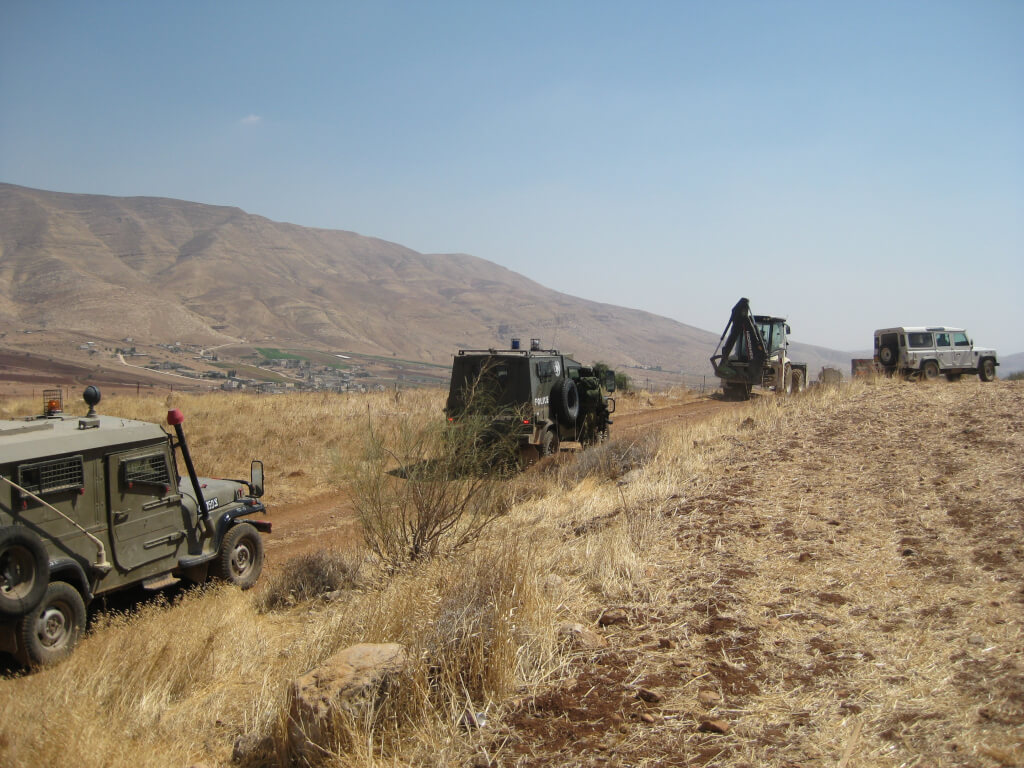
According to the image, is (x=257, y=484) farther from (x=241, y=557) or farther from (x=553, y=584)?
(x=553, y=584)

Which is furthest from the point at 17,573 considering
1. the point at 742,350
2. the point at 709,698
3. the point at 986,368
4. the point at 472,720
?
the point at 986,368

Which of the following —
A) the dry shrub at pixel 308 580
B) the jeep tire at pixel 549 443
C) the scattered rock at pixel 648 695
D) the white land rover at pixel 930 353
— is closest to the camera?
the scattered rock at pixel 648 695

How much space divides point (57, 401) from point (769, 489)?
7941 mm

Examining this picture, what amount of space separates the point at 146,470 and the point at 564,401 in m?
8.86

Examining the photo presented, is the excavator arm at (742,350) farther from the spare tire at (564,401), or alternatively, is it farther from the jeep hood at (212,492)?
the jeep hood at (212,492)

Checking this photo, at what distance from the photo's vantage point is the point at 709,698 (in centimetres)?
409

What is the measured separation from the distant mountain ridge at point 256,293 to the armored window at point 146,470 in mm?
65225

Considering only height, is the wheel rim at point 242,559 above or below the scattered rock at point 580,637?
below

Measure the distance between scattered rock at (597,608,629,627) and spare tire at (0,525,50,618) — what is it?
4448mm

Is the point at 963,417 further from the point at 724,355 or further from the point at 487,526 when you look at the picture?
the point at 724,355

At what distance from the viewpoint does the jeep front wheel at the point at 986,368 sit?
24172 millimetres

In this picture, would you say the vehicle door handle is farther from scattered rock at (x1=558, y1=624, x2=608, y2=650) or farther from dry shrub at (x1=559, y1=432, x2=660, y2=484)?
dry shrub at (x1=559, y1=432, x2=660, y2=484)

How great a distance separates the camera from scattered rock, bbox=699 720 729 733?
148 inches

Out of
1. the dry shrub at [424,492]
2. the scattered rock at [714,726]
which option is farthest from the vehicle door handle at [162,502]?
the scattered rock at [714,726]
